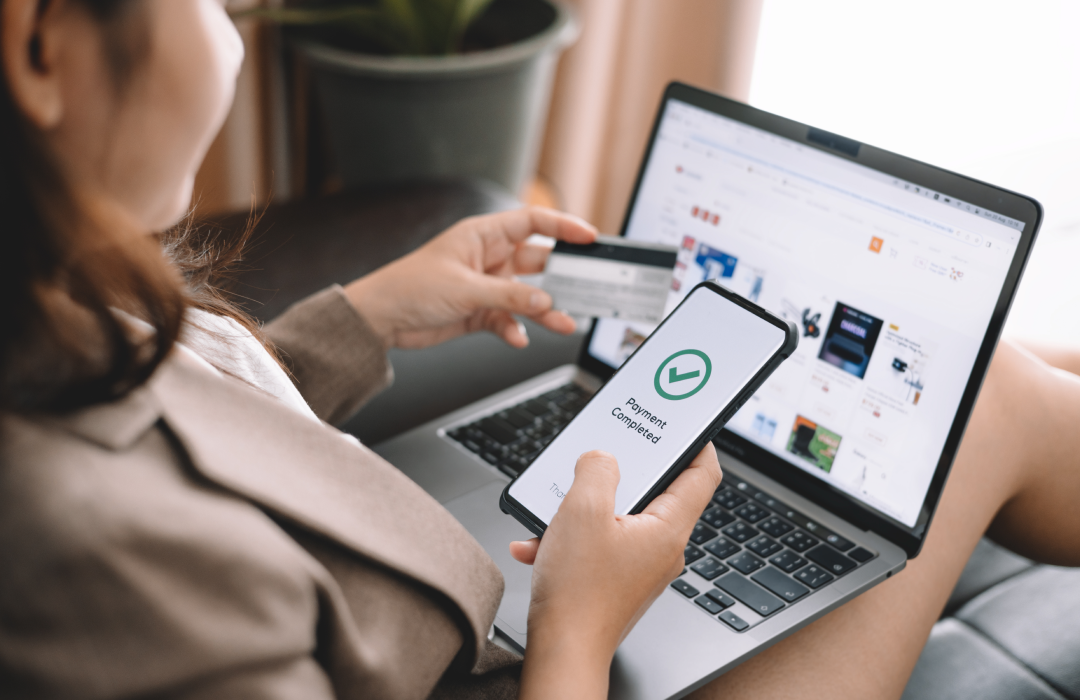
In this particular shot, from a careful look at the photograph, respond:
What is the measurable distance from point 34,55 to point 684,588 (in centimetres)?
53

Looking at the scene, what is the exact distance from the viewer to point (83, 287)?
347 millimetres

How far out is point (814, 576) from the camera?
63cm

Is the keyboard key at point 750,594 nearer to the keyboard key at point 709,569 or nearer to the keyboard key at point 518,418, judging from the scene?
the keyboard key at point 709,569

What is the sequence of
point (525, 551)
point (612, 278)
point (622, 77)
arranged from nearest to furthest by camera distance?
point (525, 551) → point (612, 278) → point (622, 77)

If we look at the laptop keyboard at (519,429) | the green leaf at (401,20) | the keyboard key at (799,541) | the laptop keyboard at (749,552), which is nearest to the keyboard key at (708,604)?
the laptop keyboard at (749,552)

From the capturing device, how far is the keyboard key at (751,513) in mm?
692

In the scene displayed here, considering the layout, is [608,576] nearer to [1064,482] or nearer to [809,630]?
[809,630]

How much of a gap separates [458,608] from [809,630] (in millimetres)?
330

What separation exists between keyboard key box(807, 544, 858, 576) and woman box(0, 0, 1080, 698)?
100 mm

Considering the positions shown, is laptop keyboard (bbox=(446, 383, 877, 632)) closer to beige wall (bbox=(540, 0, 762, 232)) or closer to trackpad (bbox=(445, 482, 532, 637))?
trackpad (bbox=(445, 482, 532, 637))

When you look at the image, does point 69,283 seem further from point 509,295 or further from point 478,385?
point 478,385

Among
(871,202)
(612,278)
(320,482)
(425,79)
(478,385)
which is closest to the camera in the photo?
(320,482)

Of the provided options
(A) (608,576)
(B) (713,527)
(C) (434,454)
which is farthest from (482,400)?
→ (A) (608,576)

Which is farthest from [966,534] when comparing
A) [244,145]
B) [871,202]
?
[244,145]
